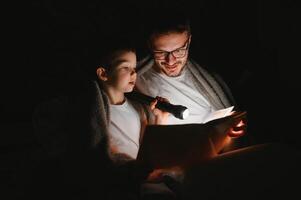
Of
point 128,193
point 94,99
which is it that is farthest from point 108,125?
point 128,193

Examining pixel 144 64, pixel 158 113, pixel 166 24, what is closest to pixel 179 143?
pixel 158 113

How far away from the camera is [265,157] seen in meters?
2.13

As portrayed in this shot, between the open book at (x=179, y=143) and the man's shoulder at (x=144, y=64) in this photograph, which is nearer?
the open book at (x=179, y=143)

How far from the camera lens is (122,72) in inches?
88.4

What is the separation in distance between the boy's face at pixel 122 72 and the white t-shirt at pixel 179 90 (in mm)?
319

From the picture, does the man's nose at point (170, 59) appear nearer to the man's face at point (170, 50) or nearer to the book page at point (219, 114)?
the man's face at point (170, 50)

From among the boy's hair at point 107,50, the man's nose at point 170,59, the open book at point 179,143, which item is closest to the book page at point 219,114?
the open book at point 179,143

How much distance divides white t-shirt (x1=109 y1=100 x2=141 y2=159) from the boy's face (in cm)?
15

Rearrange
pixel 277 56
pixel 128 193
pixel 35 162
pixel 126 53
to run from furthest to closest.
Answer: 1. pixel 277 56
2. pixel 35 162
3. pixel 126 53
4. pixel 128 193

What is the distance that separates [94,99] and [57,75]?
0.57m

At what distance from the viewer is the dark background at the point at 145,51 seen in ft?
8.33

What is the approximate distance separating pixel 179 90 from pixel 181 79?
80mm

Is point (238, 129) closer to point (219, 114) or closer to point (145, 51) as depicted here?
point (219, 114)

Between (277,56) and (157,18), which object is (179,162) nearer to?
(157,18)
